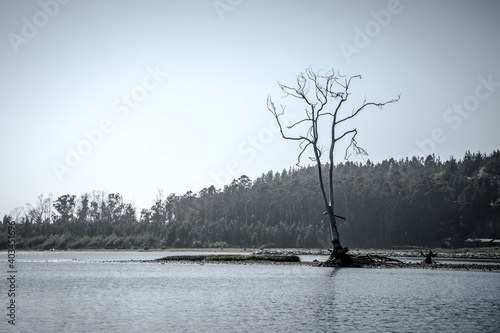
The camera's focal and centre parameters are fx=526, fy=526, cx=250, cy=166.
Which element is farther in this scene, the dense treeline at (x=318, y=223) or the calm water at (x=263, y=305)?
the dense treeline at (x=318, y=223)

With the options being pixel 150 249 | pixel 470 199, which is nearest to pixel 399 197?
pixel 470 199

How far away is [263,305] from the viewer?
2545 cm

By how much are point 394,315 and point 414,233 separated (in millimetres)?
141052

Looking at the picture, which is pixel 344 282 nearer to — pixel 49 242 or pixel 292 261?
pixel 292 261

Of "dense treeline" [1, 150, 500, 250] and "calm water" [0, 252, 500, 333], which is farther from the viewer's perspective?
"dense treeline" [1, 150, 500, 250]

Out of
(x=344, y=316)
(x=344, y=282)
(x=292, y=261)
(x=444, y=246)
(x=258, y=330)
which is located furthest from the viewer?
(x=444, y=246)

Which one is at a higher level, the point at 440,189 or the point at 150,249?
the point at 440,189

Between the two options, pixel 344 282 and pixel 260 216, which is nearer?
pixel 344 282

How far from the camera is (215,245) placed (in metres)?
151

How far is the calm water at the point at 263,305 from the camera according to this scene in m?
19.7

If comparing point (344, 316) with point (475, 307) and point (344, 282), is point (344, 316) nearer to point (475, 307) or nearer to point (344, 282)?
point (475, 307)

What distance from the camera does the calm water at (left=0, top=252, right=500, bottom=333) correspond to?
19656 millimetres

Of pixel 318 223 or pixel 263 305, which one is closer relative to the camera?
pixel 263 305

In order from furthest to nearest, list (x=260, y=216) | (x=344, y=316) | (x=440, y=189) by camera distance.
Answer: (x=260, y=216) → (x=440, y=189) → (x=344, y=316)
